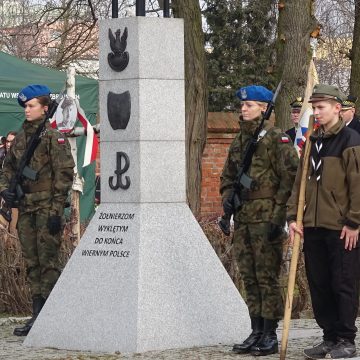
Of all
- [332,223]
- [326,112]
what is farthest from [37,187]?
[332,223]

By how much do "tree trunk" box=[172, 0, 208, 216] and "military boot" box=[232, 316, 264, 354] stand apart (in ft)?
20.6

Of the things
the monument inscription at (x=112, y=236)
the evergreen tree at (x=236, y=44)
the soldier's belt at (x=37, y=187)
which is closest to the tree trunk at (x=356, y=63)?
the soldier's belt at (x=37, y=187)

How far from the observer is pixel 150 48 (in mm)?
9875

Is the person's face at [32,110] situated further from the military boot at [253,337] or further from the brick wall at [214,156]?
the brick wall at [214,156]

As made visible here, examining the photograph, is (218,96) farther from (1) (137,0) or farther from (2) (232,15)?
(1) (137,0)

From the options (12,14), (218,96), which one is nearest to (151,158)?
(218,96)

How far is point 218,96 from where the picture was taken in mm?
34188

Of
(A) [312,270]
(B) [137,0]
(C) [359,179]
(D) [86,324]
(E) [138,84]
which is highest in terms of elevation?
(B) [137,0]

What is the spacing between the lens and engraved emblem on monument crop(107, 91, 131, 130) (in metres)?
9.88

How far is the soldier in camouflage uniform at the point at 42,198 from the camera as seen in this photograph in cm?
1064

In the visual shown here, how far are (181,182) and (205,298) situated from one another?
0.99 meters

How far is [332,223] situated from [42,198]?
315 centimetres

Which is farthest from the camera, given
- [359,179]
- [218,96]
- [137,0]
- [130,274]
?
[218,96]

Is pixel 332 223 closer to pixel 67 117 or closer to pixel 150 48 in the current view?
pixel 150 48
